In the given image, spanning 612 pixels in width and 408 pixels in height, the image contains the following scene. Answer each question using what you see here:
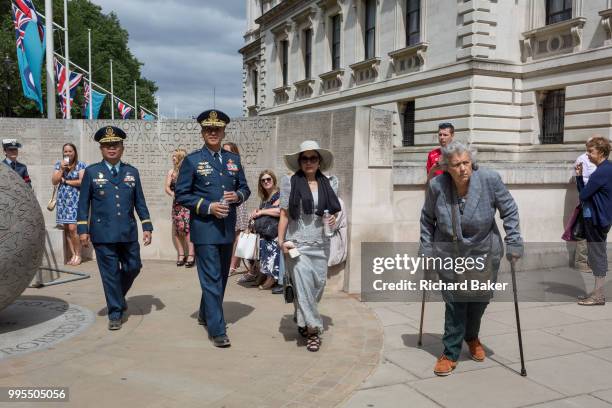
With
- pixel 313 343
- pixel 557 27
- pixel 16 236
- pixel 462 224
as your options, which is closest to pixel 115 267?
pixel 16 236

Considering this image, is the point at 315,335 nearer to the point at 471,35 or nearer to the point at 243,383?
the point at 243,383

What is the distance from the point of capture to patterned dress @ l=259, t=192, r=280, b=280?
288 inches

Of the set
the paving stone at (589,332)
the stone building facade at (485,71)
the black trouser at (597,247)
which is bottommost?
the paving stone at (589,332)

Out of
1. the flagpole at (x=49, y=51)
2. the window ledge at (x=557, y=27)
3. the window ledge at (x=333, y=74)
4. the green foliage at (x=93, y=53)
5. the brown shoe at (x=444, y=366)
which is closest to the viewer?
the brown shoe at (x=444, y=366)

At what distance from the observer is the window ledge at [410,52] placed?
72.4 feet

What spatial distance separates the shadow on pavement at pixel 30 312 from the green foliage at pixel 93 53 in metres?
32.2

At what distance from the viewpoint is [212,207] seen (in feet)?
16.3

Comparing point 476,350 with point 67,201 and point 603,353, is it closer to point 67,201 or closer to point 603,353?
point 603,353

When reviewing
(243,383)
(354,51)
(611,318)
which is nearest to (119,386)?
(243,383)

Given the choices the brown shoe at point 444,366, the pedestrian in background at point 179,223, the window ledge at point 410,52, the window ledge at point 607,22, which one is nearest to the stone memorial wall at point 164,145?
the pedestrian in background at point 179,223

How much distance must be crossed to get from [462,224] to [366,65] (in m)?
22.4

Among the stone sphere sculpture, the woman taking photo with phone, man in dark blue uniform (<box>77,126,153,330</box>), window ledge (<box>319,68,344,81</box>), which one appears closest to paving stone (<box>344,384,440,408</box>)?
man in dark blue uniform (<box>77,126,153,330</box>)

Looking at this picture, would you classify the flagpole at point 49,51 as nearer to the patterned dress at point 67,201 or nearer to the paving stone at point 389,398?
the patterned dress at point 67,201

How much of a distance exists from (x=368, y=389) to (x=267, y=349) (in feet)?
3.96
